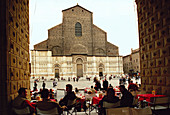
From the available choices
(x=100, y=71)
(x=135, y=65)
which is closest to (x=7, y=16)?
(x=100, y=71)

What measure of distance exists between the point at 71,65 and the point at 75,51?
3565 millimetres

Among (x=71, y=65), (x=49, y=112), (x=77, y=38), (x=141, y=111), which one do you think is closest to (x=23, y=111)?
(x=49, y=112)

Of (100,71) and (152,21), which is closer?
(152,21)

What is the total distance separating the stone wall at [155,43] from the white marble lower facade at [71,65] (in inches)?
1168

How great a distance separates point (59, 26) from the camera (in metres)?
38.0

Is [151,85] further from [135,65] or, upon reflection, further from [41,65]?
[135,65]

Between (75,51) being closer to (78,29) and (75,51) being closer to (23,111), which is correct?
(78,29)

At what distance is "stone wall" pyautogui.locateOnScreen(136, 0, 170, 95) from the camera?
5.84 meters

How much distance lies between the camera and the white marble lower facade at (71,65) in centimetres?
3544

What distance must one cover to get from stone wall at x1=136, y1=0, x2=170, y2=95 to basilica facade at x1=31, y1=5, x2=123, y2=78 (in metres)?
29.7

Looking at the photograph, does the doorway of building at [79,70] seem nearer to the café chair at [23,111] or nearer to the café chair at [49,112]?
the café chair at [23,111]

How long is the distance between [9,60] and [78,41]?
34.7m

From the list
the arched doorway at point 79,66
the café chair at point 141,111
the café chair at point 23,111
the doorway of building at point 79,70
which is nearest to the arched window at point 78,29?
the arched doorway at point 79,66

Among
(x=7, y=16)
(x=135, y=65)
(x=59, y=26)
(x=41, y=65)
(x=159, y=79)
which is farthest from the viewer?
(x=135, y=65)
